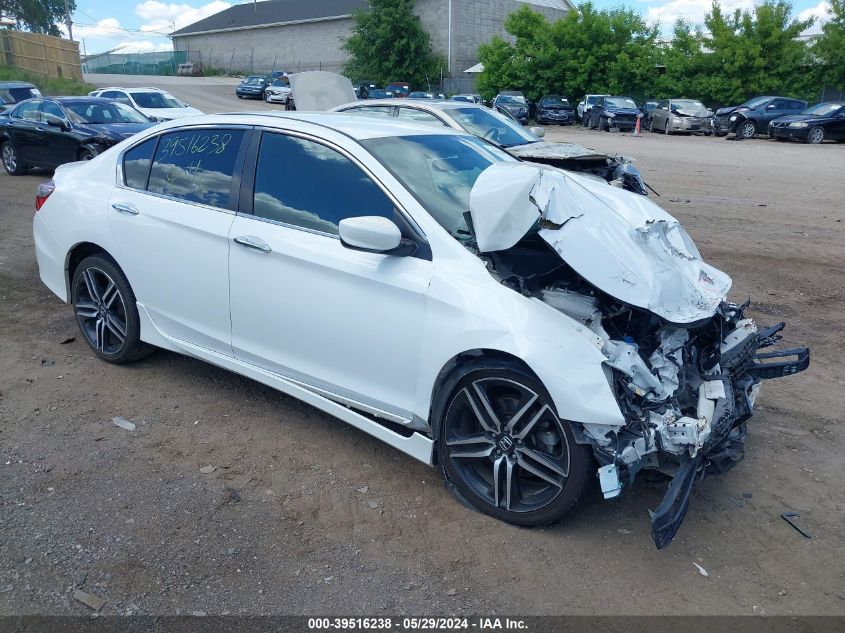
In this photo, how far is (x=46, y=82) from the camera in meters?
40.7

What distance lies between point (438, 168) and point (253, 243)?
43.7 inches

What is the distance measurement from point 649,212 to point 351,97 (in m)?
9.02

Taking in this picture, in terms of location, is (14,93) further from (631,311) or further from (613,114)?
(613,114)

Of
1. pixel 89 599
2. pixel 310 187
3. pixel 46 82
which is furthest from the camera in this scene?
pixel 46 82

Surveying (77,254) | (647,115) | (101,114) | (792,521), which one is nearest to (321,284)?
(77,254)

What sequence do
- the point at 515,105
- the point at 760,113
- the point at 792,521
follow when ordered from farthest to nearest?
the point at 515,105 → the point at 760,113 → the point at 792,521

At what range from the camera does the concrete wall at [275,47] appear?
60.5m

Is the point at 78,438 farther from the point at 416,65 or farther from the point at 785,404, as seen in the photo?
the point at 416,65

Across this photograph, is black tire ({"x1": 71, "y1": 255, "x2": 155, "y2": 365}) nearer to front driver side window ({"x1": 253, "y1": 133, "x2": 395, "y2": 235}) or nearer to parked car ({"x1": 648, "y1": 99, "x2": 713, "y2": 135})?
front driver side window ({"x1": 253, "y1": 133, "x2": 395, "y2": 235})

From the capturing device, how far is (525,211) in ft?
10.8

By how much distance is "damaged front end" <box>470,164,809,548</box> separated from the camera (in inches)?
122

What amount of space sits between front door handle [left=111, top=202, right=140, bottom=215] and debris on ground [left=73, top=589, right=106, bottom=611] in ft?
8.23

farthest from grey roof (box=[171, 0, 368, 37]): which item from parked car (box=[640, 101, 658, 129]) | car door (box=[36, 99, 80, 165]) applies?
car door (box=[36, 99, 80, 165])

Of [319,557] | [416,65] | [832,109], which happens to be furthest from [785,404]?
[416,65]
